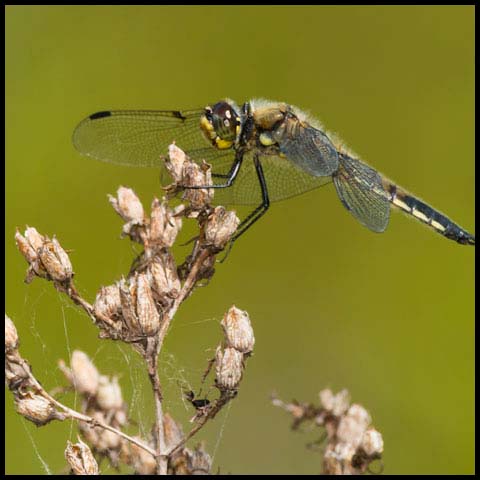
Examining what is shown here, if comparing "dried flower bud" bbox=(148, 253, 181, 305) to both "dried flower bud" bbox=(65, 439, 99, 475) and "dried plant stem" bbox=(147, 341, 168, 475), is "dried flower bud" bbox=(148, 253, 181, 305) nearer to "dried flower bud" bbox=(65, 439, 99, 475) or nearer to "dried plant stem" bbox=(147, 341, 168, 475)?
"dried plant stem" bbox=(147, 341, 168, 475)

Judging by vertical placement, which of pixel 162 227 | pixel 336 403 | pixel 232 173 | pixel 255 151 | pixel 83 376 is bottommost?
pixel 83 376

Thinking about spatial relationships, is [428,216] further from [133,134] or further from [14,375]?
[14,375]

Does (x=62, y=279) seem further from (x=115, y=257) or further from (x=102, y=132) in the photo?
(x=115, y=257)

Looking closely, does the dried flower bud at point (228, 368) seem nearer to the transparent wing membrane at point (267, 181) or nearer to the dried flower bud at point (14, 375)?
the dried flower bud at point (14, 375)

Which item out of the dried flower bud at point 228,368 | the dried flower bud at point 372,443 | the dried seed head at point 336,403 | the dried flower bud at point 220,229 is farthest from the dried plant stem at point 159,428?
the dried seed head at point 336,403

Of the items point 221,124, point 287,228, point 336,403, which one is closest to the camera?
point 336,403

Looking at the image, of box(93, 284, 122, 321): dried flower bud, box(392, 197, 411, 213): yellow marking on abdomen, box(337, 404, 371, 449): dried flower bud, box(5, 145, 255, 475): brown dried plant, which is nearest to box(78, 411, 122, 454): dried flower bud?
box(5, 145, 255, 475): brown dried plant

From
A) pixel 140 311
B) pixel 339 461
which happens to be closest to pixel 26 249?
pixel 140 311
